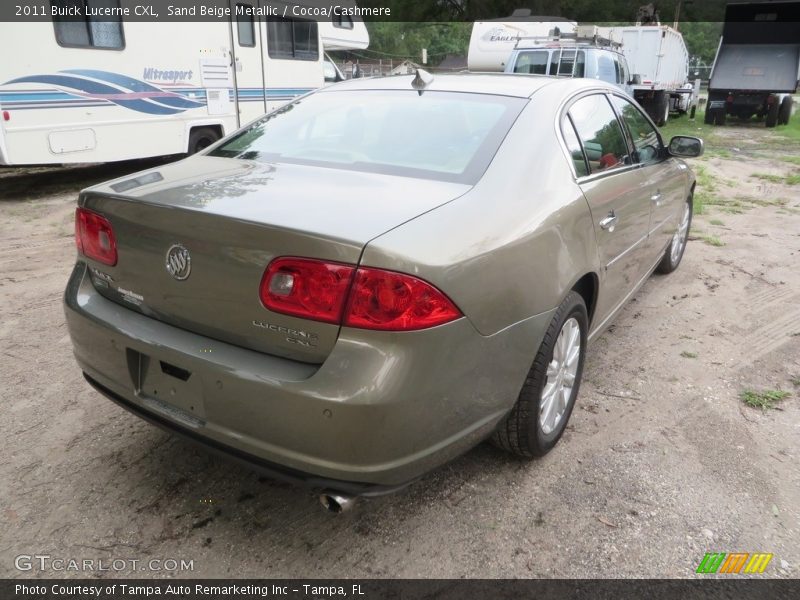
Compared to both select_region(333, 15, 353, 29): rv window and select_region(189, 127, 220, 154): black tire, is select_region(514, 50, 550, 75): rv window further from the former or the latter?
select_region(189, 127, 220, 154): black tire

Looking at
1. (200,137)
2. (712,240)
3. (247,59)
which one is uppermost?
(247,59)

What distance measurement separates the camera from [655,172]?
3.83 m

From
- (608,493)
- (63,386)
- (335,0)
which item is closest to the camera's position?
(608,493)

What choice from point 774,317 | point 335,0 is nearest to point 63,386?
point 774,317

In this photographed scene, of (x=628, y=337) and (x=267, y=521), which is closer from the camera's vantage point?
(x=267, y=521)

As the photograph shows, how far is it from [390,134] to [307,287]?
1.15 m

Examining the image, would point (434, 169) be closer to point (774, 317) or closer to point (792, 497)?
point (792, 497)

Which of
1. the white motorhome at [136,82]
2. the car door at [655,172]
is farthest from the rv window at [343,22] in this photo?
the car door at [655,172]

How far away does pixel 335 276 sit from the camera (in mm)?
1786

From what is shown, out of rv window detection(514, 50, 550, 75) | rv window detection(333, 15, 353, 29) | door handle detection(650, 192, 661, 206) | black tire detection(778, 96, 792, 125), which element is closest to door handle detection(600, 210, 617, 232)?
door handle detection(650, 192, 661, 206)

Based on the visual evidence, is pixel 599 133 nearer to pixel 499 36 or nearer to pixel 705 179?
pixel 705 179

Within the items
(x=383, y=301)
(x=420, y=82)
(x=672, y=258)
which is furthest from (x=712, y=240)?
(x=383, y=301)

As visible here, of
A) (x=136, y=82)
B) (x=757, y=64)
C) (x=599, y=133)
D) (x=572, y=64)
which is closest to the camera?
(x=599, y=133)

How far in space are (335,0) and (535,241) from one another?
11298 millimetres
